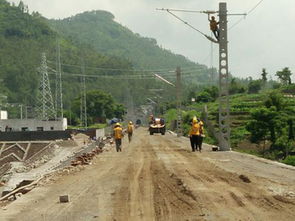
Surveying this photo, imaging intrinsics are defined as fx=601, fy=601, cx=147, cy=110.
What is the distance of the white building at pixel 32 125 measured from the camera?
95562 millimetres

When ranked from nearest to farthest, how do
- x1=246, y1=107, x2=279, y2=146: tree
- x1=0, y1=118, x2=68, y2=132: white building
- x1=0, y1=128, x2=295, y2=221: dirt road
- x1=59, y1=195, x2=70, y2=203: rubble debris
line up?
x1=0, y1=128, x2=295, y2=221: dirt road
x1=59, y1=195, x2=70, y2=203: rubble debris
x1=246, y1=107, x2=279, y2=146: tree
x1=0, y1=118, x2=68, y2=132: white building

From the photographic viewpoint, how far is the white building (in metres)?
95.6

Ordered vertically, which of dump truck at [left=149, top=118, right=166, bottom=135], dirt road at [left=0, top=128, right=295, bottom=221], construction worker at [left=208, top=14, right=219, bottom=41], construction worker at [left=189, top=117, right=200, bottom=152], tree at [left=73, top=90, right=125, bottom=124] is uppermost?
construction worker at [left=208, top=14, right=219, bottom=41]

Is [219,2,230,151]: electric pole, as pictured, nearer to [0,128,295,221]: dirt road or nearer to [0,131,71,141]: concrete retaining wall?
[0,128,295,221]: dirt road

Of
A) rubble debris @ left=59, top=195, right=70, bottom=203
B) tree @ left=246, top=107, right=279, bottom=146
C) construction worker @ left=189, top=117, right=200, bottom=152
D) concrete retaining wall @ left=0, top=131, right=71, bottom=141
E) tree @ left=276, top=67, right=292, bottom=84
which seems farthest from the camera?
tree @ left=276, top=67, right=292, bottom=84

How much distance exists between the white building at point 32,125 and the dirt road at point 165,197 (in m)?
77.9

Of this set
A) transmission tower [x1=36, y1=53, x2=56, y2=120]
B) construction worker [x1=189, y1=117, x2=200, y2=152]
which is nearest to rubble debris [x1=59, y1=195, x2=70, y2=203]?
construction worker [x1=189, y1=117, x2=200, y2=152]

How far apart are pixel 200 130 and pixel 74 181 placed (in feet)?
44.0

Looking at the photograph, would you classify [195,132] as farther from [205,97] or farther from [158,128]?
[205,97]

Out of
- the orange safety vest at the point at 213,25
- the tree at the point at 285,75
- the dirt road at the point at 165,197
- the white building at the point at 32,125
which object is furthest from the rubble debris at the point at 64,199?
the tree at the point at 285,75

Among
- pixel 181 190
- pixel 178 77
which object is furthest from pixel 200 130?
pixel 178 77

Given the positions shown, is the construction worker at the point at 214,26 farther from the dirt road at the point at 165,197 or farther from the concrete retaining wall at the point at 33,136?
the concrete retaining wall at the point at 33,136

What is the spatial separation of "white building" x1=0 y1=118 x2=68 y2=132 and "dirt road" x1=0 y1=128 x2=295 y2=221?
77.9m

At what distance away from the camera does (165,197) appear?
12195mm
